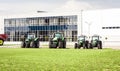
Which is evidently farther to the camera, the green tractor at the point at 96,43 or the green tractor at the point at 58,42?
the green tractor at the point at 96,43

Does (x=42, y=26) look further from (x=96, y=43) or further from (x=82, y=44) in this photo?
(x=82, y=44)

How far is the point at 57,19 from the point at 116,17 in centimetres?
1658

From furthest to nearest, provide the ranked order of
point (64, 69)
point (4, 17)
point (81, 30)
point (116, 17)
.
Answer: point (4, 17), point (81, 30), point (116, 17), point (64, 69)

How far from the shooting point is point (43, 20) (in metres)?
90.1

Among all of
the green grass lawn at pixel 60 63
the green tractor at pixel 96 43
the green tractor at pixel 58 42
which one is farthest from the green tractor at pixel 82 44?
the green grass lawn at pixel 60 63

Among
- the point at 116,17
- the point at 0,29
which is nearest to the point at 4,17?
the point at 0,29

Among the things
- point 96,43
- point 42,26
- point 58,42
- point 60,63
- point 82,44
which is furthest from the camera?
point 42,26

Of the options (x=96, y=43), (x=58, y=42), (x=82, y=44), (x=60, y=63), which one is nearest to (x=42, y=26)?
(x=96, y=43)

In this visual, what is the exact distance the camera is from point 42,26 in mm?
90250

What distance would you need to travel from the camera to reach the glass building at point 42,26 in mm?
85688

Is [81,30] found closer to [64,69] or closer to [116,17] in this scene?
[116,17]

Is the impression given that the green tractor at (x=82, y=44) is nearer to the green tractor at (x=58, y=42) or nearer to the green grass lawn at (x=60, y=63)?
the green tractor at (x=58, y=42)

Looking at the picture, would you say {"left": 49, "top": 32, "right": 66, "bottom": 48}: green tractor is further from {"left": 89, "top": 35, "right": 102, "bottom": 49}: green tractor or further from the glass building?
the glass building

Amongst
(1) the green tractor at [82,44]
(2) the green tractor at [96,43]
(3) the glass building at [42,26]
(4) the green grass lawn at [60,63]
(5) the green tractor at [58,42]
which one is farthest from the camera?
(3) the glass building at [42,26]
